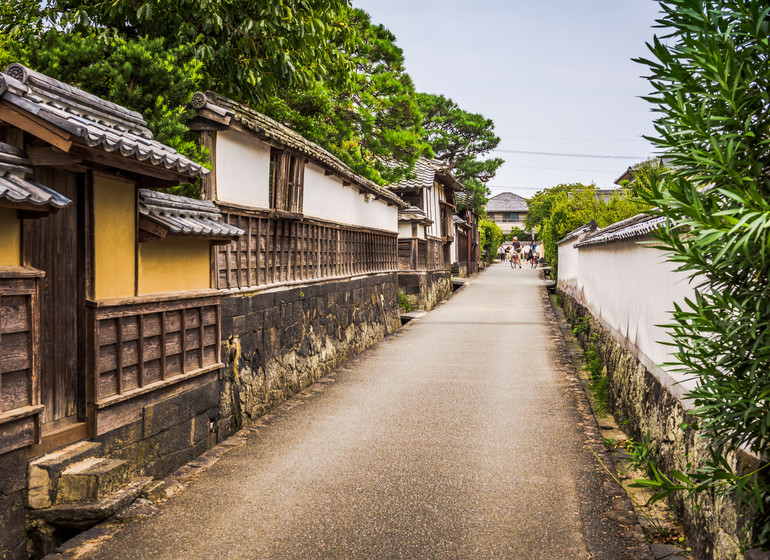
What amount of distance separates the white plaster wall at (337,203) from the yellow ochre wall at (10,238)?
7.91m

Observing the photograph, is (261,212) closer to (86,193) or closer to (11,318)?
(86,193)

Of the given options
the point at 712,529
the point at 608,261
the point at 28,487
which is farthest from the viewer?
the point at 608,261

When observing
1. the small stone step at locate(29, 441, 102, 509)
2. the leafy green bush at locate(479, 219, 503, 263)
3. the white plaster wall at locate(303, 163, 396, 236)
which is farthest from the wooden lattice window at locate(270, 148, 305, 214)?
the leafy green bush at locate(479, 219, 503, 263)

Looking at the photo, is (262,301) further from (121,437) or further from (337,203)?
(337,203)

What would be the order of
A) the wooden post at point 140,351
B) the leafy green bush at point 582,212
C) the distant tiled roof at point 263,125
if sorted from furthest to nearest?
the leafy green bush at point 582,212, the distant tiled roof at point 263,125, the wooden post at point 140,351

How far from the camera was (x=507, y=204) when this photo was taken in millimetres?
105438

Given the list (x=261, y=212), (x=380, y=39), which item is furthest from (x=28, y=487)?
(x=380, y=39)

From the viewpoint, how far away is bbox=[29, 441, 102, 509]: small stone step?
16.6 feet

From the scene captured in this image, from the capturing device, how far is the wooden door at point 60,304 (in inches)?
210

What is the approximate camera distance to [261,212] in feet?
33.9

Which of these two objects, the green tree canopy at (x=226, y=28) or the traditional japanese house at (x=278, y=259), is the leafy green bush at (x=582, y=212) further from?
the green tree canopy at (x=226, y=28)

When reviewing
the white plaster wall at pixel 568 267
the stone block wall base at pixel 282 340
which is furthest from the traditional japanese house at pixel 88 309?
the white plaster wall at pixel 568 267

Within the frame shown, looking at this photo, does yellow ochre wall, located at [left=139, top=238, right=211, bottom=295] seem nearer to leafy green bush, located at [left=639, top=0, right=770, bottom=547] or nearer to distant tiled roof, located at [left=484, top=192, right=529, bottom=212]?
leafy green bush, located at [left=639, top=0, right=770, bottom=547]

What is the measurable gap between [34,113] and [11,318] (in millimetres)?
1572
